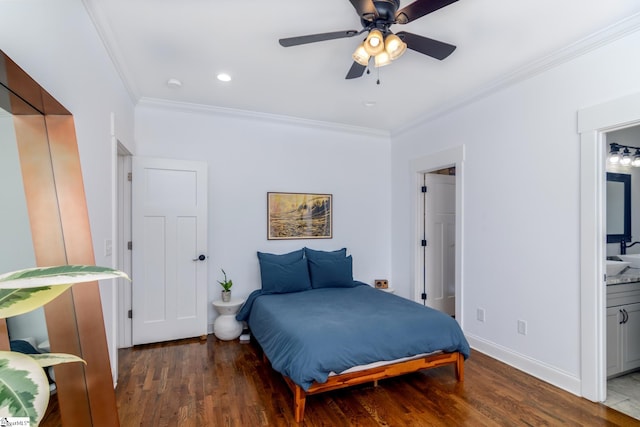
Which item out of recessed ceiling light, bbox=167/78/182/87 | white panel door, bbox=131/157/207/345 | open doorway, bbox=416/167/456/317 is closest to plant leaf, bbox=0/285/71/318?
recessed ceiling light, bbox=167/78/182/87

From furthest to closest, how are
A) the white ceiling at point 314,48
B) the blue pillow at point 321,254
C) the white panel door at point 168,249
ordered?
1. the blue pillow at point 321,254
2. the white panel door at point 168,249
3. the white ceiling at point 314,48

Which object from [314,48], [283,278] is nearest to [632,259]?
[283,278]

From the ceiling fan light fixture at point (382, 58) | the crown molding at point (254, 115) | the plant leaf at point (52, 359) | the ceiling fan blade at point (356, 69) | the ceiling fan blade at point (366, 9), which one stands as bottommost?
the plant leaf at point (52, 359)

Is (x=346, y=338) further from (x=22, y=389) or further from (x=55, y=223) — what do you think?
(x=22, y=389)

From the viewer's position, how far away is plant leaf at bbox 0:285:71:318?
0.56 meters

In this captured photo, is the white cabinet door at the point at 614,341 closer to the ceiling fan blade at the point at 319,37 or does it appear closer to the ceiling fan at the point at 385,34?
the ceiling fan at the point at 385,34

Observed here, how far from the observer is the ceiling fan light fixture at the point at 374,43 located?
6.17ft

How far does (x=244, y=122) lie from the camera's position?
4070 mm

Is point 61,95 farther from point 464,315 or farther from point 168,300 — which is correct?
point 464,315

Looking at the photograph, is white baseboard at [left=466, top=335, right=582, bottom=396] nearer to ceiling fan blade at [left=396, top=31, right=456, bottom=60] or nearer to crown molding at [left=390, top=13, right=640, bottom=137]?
crown molding at [left=390, top=13, right=640, bottom=137]

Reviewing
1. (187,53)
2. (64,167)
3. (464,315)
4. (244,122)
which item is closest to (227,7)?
(187,53)

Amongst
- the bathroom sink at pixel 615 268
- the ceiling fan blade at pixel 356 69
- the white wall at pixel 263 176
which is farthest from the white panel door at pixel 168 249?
the bathroom sink at pixel 615 268

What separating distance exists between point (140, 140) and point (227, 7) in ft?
6.97

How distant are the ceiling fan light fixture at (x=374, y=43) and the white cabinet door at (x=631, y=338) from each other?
112 inches
